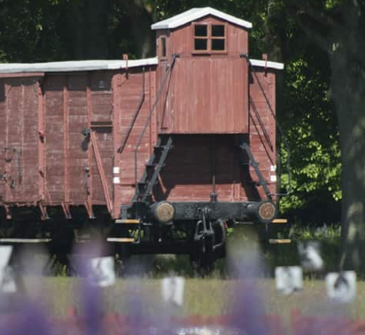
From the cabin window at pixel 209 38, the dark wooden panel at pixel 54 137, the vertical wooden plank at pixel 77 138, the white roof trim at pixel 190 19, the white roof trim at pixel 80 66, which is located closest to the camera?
the white roof trim at pixel 80 66

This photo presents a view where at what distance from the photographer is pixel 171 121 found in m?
22.1

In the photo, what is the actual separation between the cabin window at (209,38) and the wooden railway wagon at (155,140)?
0.06 feet

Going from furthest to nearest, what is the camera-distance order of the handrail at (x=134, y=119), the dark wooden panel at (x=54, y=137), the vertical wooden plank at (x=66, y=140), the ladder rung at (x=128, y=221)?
the dark wooden panel at (x=54, y=137) → the vertical wooden plank at (x=66, y=140) → the handrail at (x=134, y=119) → the ladder rung at (x=128, y=221)

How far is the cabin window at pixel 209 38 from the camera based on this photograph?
880 inches

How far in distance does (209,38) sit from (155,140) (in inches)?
76.8

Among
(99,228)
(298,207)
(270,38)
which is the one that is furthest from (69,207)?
(298,207)

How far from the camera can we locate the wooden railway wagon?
22.1 metres

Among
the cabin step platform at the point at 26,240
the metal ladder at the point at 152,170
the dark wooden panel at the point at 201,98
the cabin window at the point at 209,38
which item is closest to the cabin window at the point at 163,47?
the dark wooden panel at the point at 201,98

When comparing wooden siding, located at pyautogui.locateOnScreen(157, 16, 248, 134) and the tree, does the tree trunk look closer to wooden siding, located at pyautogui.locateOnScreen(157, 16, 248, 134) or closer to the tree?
the tree

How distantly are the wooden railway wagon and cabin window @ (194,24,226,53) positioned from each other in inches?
0.7

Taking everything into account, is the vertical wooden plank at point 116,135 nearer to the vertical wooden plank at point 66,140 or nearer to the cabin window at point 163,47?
the cabin window at point 163,47

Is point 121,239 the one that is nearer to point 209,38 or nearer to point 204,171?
point 204,171

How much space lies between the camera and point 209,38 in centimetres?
2239

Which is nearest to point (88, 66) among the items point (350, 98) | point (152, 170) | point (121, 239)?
point (152, 170)
